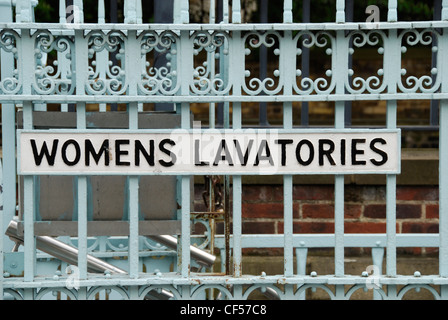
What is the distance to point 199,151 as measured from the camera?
2.70 meters

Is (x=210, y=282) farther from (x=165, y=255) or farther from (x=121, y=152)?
(x=165, y=255)

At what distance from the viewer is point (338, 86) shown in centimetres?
273

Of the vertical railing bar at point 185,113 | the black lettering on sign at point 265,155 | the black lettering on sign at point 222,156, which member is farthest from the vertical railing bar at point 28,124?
the black lettering on sign at point 265,155

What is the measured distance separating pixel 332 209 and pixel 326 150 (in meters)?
1.91

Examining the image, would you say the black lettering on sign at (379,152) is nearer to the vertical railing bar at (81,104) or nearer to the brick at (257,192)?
the vertical railing bar at (81,104)

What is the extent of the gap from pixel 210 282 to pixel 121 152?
22.9 inches

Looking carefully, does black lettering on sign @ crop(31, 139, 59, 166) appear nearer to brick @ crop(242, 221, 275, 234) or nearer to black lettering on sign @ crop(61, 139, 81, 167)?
black lettering on sign @ crop(61, 139, 81, 167)

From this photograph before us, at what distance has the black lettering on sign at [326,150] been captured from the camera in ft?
8.86

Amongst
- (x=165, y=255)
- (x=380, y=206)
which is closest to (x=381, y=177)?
(x=380, y=206)

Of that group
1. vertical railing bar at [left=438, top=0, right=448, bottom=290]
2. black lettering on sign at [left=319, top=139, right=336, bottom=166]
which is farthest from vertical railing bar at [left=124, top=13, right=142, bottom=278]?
vertical railing bar at [left=438, top=0, right=448, bottom=290]

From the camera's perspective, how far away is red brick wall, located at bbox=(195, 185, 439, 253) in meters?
4.55

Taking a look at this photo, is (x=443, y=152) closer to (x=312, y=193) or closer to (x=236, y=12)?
(x=236, y=12)

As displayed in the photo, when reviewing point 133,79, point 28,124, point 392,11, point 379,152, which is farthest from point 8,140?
point 392,11

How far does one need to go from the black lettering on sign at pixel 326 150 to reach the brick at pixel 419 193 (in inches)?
78.1
